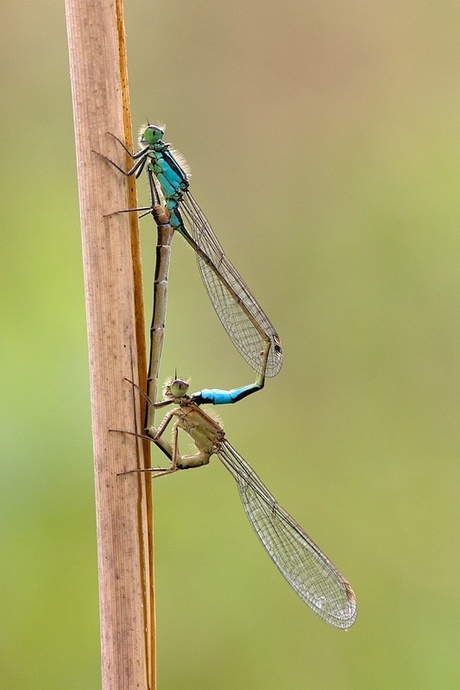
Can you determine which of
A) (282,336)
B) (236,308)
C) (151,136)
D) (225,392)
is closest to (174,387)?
(225,392)

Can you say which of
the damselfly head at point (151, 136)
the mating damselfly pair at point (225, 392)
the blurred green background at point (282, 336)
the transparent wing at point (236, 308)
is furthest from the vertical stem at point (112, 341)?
the transparent wing at point (236, 308)

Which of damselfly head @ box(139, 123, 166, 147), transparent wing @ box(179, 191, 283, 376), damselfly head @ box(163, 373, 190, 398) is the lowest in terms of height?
damselfly head @ box(163, 373, 190, 398)

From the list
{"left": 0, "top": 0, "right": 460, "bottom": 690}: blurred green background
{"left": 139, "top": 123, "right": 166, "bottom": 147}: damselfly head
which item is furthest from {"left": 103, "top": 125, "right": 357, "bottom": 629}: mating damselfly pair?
{"left": 0, "top": 0, "right": 460, "bottom": 690}: blurred green background

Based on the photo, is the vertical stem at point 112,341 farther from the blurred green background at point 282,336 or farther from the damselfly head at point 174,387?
the blurred green background at point 282,336

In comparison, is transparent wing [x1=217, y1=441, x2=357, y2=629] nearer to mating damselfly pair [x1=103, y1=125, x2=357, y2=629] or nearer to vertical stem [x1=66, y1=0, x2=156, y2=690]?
mating damselfly pair [x1=103, y1=125, x2=357, y2=629]

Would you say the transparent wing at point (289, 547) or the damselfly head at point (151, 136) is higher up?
the damselfly head at point (151, 136)

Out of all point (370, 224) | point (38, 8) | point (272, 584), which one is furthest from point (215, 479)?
point (38, 8)
